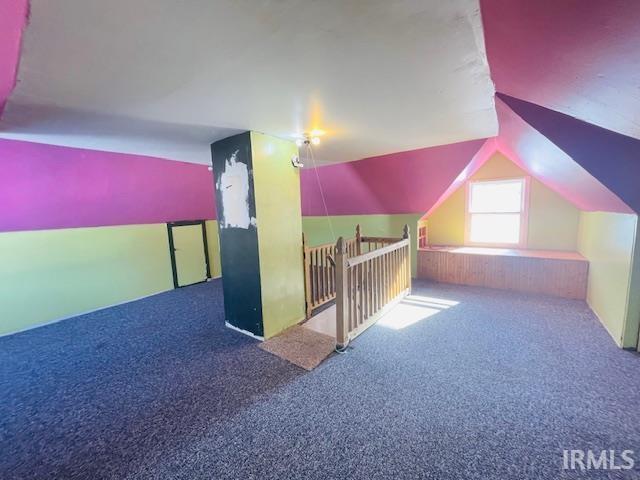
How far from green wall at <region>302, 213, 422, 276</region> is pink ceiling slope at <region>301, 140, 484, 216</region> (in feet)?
0.46

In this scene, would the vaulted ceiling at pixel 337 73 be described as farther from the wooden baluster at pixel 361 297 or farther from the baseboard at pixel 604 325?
the wooden baluster at pixel 361 297

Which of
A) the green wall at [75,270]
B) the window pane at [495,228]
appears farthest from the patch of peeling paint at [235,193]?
the window pane at [495,228]

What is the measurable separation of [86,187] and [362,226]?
15.0ft

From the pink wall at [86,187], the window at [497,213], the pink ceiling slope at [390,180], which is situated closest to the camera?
the pink wall at [86,187]

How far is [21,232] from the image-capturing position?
315 cm

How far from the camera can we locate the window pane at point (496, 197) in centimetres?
451

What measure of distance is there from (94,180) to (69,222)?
0.75 meters

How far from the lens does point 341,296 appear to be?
8.31ft

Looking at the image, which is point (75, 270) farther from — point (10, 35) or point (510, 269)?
point (510, 269)

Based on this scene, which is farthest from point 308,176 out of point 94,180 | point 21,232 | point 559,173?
point 21,232

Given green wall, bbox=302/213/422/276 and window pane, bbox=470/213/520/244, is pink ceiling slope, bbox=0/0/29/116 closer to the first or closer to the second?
green wall, bbox=302/213/422/276

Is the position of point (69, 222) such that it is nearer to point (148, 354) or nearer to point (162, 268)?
point (162, 268)

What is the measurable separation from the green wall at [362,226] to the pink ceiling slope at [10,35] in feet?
13.9

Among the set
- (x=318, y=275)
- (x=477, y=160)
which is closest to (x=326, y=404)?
(x=318, y=275)
